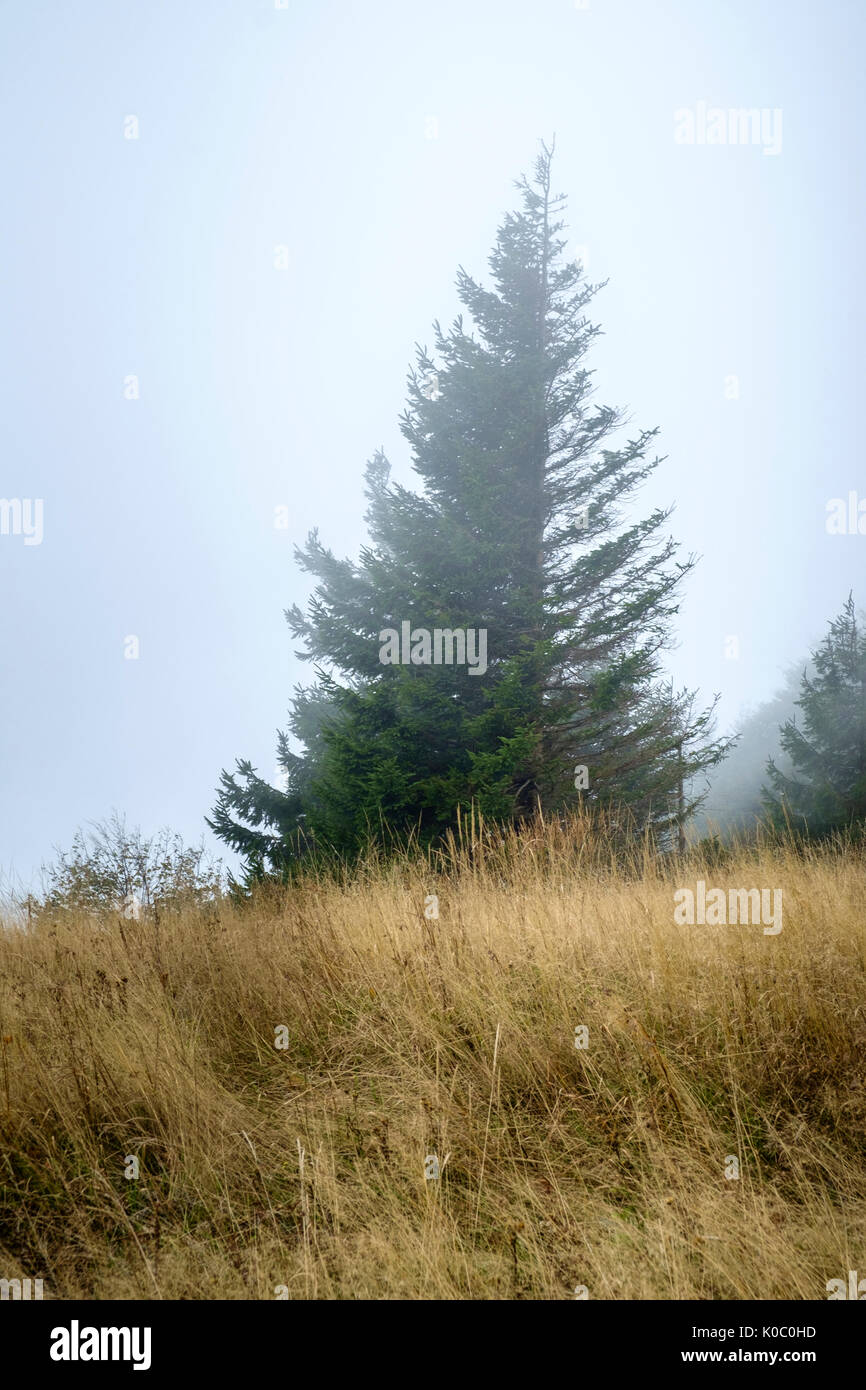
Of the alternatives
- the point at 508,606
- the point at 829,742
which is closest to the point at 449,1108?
the point at 508,606

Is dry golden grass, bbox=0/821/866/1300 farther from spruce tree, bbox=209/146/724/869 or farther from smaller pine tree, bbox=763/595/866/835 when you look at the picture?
smaller pine tree, bbox=763/595/866/835

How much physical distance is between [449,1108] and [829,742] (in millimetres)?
21792

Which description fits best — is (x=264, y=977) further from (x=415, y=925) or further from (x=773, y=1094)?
(x=773, y=1094)

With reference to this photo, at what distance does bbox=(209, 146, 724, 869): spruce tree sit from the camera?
1216 cm

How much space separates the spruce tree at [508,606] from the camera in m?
12.2

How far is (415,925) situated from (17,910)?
3.93m

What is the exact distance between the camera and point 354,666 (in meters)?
14.3

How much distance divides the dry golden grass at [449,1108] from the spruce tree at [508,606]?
6.71 m

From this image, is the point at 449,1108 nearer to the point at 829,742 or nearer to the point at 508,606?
the point at 508,606

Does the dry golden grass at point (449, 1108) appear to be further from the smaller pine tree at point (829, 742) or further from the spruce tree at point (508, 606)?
the smaller pine tree at point (829, 742)

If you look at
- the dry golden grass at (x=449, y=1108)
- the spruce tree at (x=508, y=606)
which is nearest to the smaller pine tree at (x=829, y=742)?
the spruce tree at (x=508, y=606)

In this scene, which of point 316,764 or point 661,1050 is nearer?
point 661,1050

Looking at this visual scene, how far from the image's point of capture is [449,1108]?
303 cm
